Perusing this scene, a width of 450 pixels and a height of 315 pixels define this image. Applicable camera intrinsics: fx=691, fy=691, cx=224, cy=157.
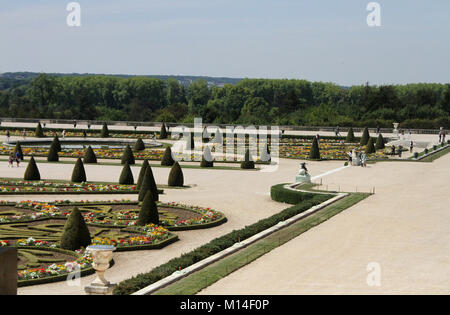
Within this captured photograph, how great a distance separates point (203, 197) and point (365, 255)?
15.0 m

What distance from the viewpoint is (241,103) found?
153625 millimetres

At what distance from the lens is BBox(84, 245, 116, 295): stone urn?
13.5 m

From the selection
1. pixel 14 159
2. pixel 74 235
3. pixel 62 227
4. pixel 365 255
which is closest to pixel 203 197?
pixel 62 227

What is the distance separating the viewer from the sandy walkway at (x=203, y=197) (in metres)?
19.3

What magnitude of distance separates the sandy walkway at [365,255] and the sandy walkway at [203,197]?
376 centimetres

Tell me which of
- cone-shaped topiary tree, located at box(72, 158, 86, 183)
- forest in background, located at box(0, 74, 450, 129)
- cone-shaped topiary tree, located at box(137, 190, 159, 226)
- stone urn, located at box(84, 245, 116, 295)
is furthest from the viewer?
forest in background, located at box(0, 74, 450, 129)

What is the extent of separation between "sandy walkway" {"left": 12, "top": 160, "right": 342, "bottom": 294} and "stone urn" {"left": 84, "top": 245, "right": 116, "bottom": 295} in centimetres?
242

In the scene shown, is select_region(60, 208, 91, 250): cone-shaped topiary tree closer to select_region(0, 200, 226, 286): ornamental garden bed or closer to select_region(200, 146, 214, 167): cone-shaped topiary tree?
select_region(0, 200, 226, 286): ornamental garden bed

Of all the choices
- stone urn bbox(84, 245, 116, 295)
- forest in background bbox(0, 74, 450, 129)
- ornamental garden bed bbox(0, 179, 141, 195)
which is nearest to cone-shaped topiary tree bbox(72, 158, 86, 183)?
ornamental garden bed bbox(0, 179, 141, 195)

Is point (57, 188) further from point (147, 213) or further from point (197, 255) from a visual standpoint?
point (197, 255)

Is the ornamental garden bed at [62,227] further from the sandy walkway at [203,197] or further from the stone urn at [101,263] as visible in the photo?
the stone urn at [101,263]

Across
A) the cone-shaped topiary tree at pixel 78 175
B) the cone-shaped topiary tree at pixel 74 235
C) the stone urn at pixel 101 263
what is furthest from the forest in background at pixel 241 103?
the stone urn at pixel 101 263
